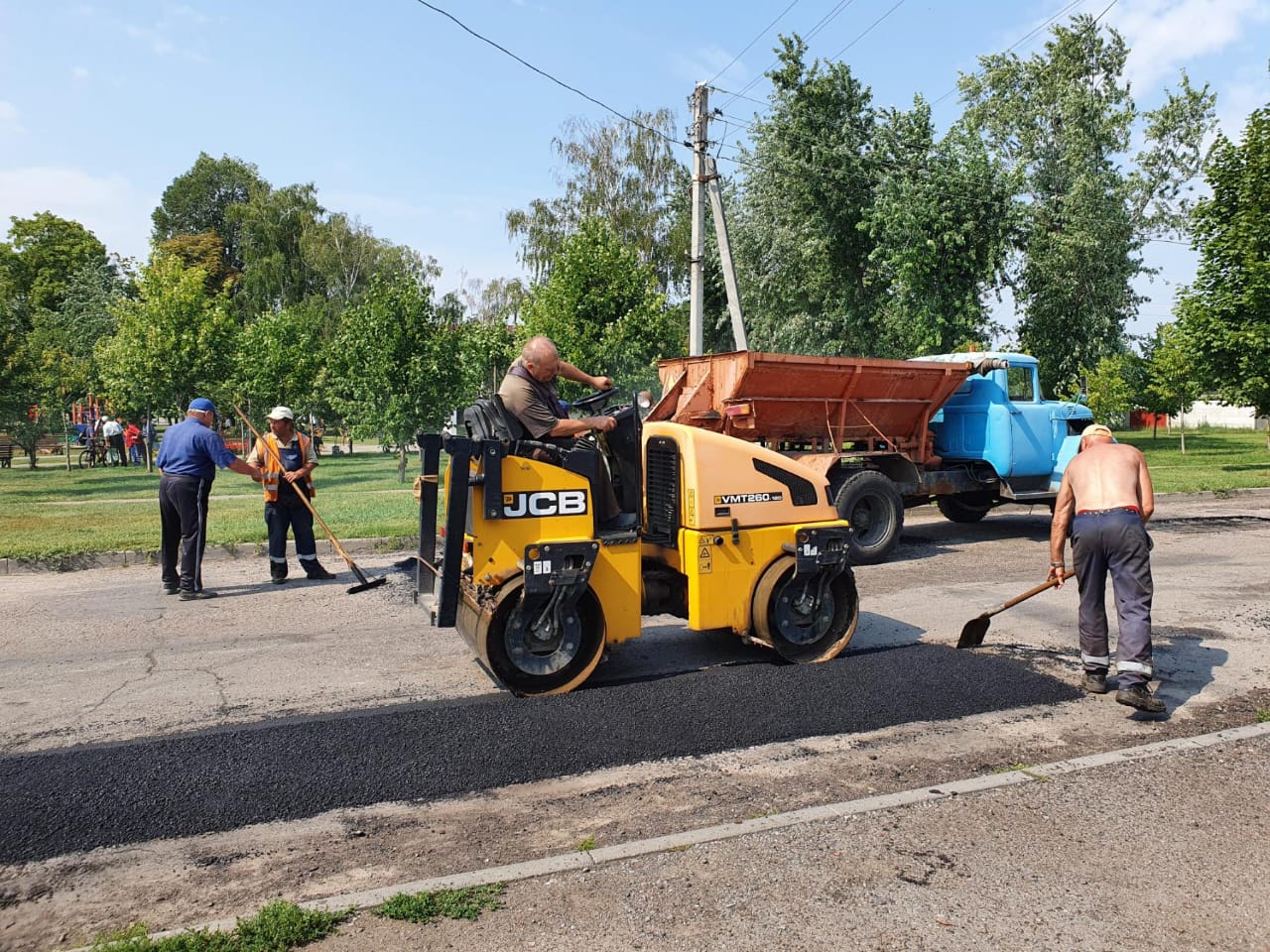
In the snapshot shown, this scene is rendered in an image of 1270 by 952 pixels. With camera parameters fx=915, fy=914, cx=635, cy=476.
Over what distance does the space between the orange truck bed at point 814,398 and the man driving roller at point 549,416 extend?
4.90 m

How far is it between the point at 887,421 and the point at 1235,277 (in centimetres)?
1614

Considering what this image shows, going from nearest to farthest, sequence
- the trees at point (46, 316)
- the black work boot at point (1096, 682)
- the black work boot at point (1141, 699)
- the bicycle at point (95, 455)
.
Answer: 1. the black work boot at point (1141, 699)
2. the black work boot at point (1096, 682)
3. the trees at point (46, 316)
4. the bicycle at point (95, 455)

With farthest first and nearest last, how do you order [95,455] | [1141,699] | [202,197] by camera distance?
1. [202,197]
2. [95,455]
3. [1141,699]

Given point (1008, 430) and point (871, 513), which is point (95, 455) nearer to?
point (871, 513)

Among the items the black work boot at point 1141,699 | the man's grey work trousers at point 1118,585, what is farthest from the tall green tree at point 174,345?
the black work boot at point 1141,699

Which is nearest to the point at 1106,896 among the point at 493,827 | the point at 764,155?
the point at 493,827

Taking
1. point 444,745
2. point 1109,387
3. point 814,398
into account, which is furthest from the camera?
point 1109,387

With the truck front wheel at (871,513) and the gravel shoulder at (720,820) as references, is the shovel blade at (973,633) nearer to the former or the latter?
the gravel shoulder at (720,820)

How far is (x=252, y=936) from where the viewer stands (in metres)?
2.89

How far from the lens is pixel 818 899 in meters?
3.17

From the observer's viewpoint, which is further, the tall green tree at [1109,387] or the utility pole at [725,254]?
the tall green tree at [1109,387]

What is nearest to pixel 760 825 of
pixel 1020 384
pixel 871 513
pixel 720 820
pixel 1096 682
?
pixel 720 820

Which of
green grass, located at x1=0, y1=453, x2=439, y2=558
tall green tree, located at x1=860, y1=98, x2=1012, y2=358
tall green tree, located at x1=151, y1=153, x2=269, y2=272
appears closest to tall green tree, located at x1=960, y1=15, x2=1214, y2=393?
tall green tree, located at x1=860, y1=98, x2=1012, y2=358

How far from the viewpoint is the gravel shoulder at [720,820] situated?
3043 millimetres
